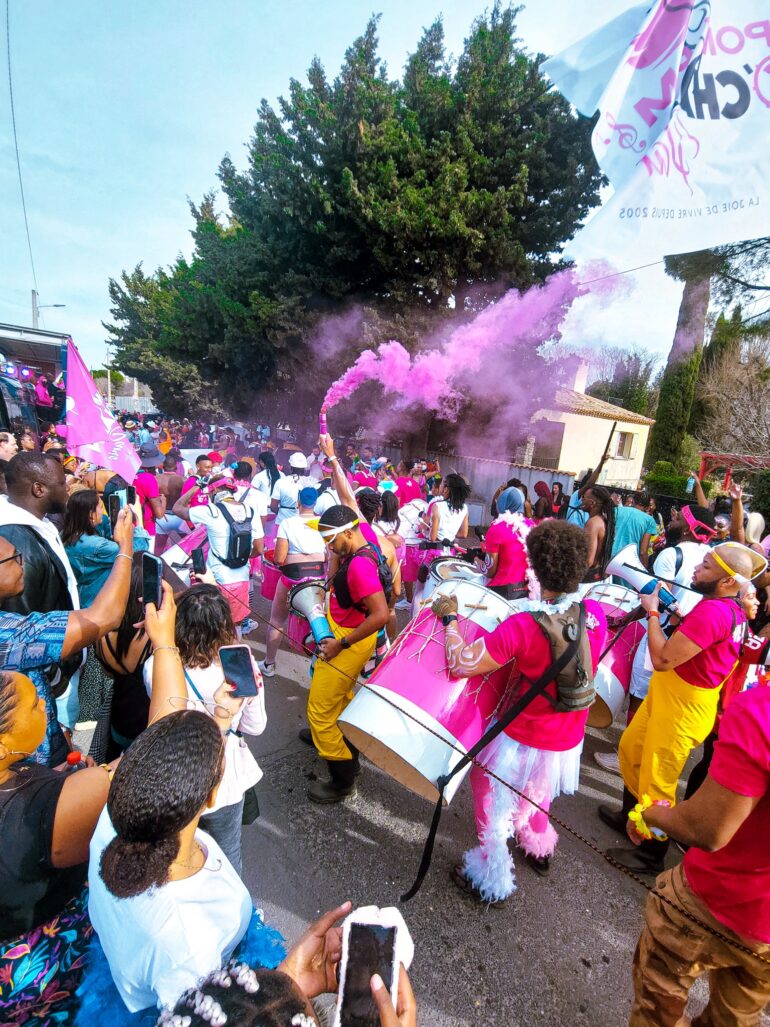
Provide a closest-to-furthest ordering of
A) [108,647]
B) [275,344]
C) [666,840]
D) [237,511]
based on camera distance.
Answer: [108,647] → [666,840] → [237,511] → [275,344]

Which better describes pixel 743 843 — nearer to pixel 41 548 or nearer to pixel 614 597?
pixel 614 597

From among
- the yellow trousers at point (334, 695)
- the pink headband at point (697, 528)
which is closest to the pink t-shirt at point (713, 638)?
the yellow trousers at point (334, 695)

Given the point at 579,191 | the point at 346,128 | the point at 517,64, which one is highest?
the point at 517,64

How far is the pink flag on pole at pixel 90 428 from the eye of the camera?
149 inches

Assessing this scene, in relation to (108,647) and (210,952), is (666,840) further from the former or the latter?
(108,647)

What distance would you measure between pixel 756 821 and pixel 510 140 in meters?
14.8

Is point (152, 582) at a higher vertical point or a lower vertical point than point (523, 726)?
higher

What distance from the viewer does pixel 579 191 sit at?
12.3m

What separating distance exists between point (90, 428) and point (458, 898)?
4.03 m

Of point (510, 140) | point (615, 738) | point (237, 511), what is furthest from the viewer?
point (510, 140)

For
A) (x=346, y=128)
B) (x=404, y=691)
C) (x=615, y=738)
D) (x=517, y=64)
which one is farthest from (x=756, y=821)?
(x=517, y=64)

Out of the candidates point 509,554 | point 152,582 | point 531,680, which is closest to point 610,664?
point 509,554

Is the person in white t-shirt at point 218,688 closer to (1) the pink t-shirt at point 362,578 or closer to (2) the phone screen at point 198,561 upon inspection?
(1) the pink t-shirt at point 362,578

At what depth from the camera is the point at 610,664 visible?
3459 millimetres
